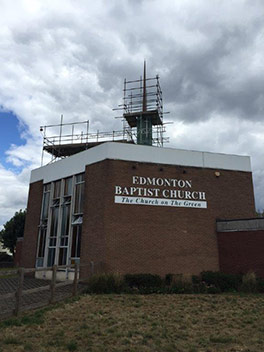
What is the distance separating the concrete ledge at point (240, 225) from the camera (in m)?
15.5

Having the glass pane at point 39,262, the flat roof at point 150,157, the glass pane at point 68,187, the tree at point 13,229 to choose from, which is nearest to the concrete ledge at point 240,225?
the flat roof at point 150,157

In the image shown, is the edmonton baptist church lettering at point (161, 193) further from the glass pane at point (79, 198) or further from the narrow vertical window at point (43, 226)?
the narrow vertical window at point (43, 226)

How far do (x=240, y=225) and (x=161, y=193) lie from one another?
4.36 meters

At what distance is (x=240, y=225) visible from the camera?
16.0m

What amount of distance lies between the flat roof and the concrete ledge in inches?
130

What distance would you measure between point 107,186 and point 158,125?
12.1 m

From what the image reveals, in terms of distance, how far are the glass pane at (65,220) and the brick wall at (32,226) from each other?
298 centimetres

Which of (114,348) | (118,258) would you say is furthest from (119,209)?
(114,348)

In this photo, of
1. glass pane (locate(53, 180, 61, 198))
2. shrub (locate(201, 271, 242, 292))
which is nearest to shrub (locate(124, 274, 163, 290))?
shrub (locate(201, 271, 242, 292))

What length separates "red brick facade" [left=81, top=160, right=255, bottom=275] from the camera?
1523 centimetres

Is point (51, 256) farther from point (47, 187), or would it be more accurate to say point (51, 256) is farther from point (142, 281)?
point (142, 281)

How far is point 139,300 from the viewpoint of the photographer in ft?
36.0

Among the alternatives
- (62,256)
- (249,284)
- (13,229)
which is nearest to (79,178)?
(62,256)

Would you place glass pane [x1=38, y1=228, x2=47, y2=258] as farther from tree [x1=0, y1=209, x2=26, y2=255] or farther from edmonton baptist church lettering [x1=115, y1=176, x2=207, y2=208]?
tree [x1=0, y1=209, x2=26, y2=255]
